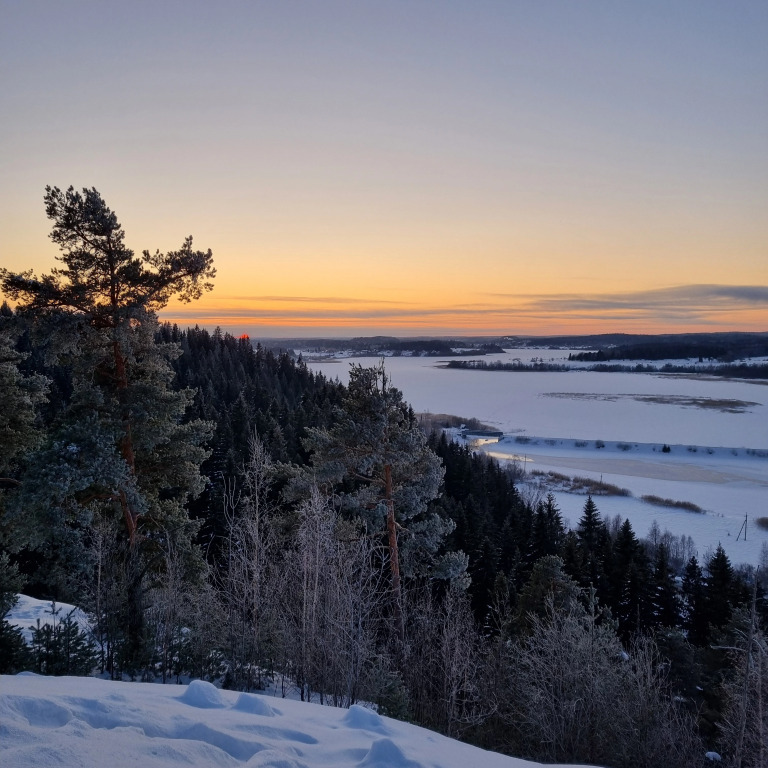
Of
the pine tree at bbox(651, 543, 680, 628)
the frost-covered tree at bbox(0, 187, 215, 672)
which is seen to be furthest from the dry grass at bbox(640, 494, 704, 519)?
the frost-covered tree at bbox(0, 187, 215, 672)

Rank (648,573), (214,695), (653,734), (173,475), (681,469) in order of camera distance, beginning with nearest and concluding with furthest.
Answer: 1. (214,695)
2. (653,734)
3. (173,475)
4. (648,573)
5. (681,469)

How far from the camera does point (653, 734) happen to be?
8.93m

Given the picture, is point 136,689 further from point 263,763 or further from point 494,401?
point 494,401

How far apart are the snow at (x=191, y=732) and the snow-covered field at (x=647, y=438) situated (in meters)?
11.6

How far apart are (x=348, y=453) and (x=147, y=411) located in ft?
16.7

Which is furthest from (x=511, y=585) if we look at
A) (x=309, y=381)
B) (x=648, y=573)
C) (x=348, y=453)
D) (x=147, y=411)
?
(x=309, y=381)

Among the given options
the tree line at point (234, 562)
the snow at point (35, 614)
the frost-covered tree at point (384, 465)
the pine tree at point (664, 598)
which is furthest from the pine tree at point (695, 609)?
the snow at point (35, 614)

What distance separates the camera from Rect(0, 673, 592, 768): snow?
A: 12.4ft

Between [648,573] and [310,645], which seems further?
[648,573]

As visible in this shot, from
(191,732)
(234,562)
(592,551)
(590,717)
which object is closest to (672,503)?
(592,551)

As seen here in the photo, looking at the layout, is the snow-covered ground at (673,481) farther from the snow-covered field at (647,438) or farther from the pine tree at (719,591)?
the pine tree at (719,591)

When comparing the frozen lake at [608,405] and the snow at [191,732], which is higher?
the snow at [191,732]

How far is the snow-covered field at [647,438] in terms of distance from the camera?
44969 mm

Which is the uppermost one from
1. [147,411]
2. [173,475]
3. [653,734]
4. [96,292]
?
[96,292]
